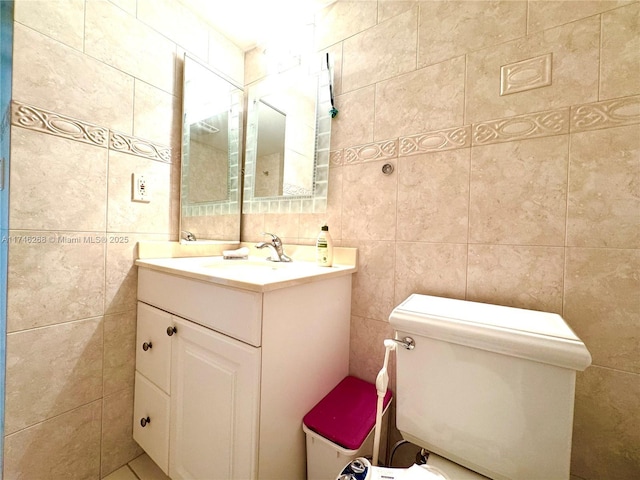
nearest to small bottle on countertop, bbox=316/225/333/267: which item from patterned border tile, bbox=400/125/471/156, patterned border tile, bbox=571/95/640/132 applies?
patterned border tile, bbox=400/125/471/156

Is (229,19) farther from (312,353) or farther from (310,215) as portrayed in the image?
(312,353)

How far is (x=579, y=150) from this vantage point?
79 cm

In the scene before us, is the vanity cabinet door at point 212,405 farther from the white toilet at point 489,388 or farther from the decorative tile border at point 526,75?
the decorative tile border at point 526,75

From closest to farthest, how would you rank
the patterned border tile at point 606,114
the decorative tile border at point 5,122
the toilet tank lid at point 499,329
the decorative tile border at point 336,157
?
the toilet tank lid at point 499,329
the patterned border tile at point 606,114
the decorative tile border at point 5,122
the decorative tile border at point 336,157

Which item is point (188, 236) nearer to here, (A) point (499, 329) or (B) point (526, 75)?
(A) point (499, 329)

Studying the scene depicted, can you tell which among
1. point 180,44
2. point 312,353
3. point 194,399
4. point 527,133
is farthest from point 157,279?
point 527,133

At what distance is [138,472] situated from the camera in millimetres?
1104

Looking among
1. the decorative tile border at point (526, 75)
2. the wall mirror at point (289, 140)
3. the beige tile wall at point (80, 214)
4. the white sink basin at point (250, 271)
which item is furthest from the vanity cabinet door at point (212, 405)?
the decorative tile border at point (526, 75)

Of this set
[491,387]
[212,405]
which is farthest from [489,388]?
[212,405]

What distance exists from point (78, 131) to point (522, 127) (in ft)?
5.33

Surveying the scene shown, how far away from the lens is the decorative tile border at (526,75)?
828mm

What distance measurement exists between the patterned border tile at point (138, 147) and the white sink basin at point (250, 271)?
0.49 m

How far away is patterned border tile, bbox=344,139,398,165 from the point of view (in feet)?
3.59

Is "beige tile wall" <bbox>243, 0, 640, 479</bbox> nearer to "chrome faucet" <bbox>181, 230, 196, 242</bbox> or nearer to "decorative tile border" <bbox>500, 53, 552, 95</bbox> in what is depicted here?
"decorative tile border" <bbox>500, 53, 552, 95</bbox>
